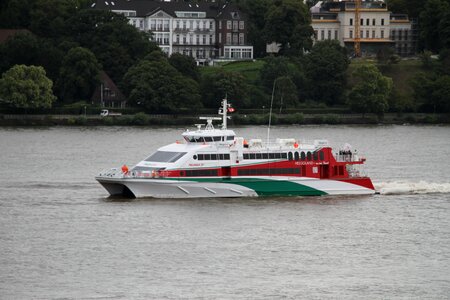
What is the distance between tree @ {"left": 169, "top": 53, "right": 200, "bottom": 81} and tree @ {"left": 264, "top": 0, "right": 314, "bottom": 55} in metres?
19.4

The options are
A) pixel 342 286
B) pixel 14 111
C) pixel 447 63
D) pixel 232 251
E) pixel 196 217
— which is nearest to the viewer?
pixel 342 286

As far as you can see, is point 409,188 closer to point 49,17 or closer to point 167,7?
point 49,17

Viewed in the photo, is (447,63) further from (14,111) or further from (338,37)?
(14,111)

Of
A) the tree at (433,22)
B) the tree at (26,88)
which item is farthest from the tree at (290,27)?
the tree at (26,88)

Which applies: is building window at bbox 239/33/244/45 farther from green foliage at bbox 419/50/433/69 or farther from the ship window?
the ship window

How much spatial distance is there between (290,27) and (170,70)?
30.0 meters

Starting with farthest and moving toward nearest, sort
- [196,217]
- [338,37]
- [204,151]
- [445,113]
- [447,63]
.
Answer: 1. [338,37]
2. [447,63]
3. [445,113]
4. [204,151]
5. [196,217]

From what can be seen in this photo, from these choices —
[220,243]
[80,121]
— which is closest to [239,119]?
[80,121]

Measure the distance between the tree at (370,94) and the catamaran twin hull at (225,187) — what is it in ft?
243

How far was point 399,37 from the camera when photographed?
18625 centimetres

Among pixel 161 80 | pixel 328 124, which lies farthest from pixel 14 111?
pixel 328 124

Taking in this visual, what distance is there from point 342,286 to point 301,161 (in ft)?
65.6

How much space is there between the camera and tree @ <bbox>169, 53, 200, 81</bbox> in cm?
14912

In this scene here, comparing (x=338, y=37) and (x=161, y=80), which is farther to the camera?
(x=338, y=37)
